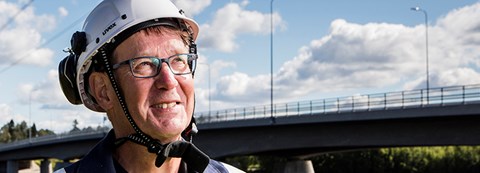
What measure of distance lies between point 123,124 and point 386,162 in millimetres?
82665

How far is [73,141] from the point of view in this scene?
67.9 m

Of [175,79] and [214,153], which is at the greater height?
[175,79]

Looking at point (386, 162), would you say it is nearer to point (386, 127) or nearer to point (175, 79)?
point (386, 127)

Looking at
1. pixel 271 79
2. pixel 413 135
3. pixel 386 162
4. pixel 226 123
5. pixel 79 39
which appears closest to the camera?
pixel 79 39

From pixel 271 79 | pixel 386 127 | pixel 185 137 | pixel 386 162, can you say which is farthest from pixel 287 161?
pixel 185 137

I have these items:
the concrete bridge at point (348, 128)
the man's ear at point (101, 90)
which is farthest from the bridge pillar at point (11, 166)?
the man's ear at point (101, 90)

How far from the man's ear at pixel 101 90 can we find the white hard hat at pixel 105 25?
0.16 ft

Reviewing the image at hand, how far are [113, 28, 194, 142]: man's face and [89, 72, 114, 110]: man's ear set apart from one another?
0.16ft

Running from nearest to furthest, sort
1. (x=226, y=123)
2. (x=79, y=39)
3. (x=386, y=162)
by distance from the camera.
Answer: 1. (x=79, y=39)
2. (x=226, y=123)
3. (x=386, y=162)

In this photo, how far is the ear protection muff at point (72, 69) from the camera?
2.67 metres

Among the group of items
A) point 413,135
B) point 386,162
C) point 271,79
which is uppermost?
point 271,79

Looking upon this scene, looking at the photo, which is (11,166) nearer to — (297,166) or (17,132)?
(297,166)

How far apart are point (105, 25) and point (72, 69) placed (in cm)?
29

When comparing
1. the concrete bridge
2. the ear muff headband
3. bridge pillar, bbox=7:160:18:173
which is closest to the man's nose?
the ear muff headband
